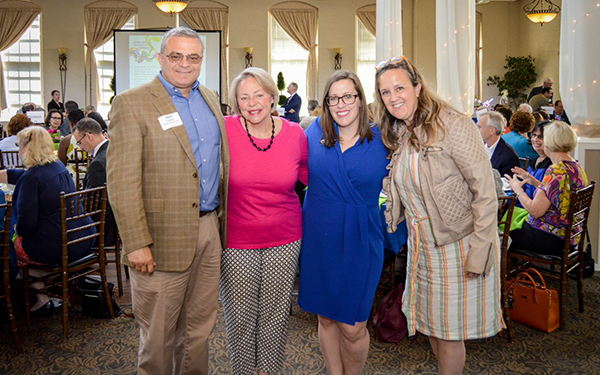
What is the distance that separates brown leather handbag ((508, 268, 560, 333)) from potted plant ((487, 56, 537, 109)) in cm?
1087

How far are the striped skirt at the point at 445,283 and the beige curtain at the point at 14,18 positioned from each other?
14291 millimetres

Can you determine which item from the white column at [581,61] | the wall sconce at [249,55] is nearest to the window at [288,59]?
the wall sconce at [249,55]

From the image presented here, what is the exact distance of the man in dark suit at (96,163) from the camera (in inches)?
151

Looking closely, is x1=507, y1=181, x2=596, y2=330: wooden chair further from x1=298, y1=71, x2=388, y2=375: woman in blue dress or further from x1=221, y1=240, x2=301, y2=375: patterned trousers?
x1=221, y1=240, x2=301, y2=375: patterned trousers

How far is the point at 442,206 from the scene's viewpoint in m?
1.96

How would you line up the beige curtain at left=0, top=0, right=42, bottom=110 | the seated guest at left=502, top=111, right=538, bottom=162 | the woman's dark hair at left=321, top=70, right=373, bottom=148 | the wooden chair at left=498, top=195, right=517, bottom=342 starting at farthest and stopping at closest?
the beige curtain at left=0, top=0, right=42, bottom=110 → the seated guest at left=502, top=111, right=538, bottom=162 → the wooden chair at left=498, top=195, right=517, bottom=342 → the woman's dark hair at left=321, top=70, right=373, bottom=148

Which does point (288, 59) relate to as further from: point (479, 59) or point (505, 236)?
point (505, 236)

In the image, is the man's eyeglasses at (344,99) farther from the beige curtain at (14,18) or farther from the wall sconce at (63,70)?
the beige curtain at (14,18)

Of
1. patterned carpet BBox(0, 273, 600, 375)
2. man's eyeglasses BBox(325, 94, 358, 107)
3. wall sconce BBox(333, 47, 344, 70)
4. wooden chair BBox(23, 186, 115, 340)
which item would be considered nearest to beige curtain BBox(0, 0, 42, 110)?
wall sconce BBox(333, 47, 344, 70)

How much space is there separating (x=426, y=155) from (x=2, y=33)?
579 inches

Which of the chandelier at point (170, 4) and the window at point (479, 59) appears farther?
the window at point (479, 59)

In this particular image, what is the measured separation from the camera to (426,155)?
195cm

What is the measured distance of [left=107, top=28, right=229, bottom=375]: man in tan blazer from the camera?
189 cm

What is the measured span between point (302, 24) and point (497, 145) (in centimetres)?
1015
